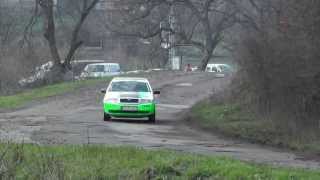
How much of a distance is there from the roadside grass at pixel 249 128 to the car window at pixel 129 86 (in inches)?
86.4

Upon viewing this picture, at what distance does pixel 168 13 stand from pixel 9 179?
127ft

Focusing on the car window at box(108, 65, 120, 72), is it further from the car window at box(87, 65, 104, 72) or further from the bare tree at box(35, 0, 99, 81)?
the bare tree at box(35, 0, 99, 81)

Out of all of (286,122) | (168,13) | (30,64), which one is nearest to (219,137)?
(286,122)

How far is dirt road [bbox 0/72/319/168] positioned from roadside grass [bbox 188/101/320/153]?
65 cm

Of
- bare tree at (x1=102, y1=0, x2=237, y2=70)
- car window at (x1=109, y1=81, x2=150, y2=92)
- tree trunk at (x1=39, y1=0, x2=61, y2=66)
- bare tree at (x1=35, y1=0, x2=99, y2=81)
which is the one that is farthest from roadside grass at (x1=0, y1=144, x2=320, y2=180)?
bare tree at (x1=35, y1=0, x2=99, y2=81)

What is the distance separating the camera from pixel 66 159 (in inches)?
568

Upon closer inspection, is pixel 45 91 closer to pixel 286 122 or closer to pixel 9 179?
pixel 286 122

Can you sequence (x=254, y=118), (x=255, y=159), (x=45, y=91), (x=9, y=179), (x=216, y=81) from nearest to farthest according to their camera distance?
(x=9, y=179) → (x=255, y=159) → (x=254, y=118) → (x=45, y=91) → (x=216, y=81)

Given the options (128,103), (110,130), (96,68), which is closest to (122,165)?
(110,130)

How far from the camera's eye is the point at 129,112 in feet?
93.7

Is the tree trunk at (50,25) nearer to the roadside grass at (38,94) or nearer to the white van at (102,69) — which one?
the roadside grass at (38,94)

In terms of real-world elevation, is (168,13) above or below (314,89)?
above

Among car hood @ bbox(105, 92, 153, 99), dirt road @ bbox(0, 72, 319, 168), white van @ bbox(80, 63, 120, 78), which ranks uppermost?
white van @ bbox(80, 63, 120, 78)

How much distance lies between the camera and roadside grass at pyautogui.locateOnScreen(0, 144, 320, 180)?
11.4 m
